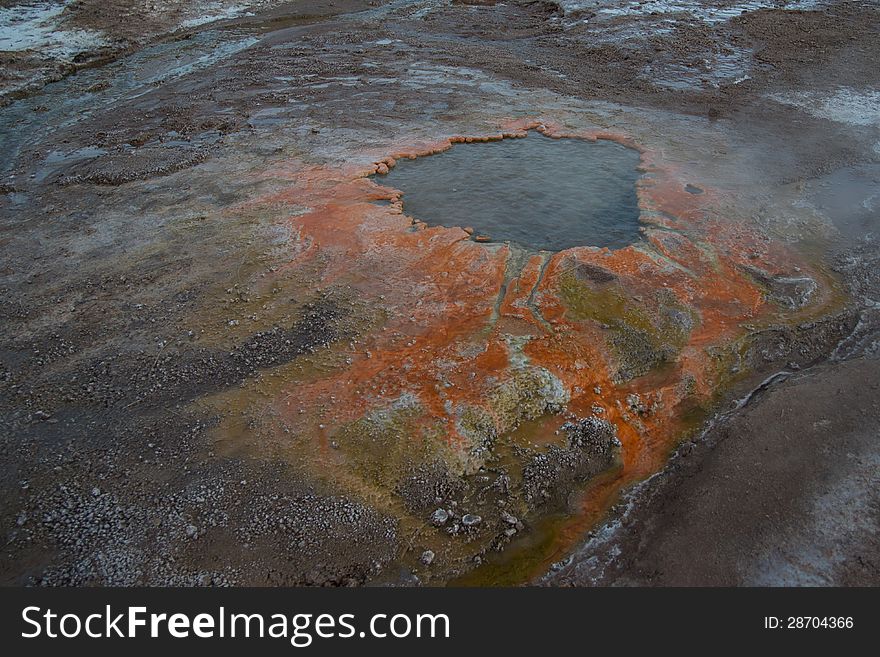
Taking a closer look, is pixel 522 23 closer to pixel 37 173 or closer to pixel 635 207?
pixel 635 207

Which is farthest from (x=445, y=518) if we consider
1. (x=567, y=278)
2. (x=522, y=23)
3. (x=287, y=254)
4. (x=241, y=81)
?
(x=522, y=23)

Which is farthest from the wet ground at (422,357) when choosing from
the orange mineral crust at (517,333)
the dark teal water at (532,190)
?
the dark teal water at (532,190)

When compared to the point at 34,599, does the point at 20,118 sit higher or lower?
higher

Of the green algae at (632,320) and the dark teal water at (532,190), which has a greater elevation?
the dark teal water at (532,190)

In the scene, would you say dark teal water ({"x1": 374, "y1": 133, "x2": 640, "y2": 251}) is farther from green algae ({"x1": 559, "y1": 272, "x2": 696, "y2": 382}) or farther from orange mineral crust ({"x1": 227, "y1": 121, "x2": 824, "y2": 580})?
green algae ({"x1": 559, "y1": 272, "x2": 696, "y2": 382})

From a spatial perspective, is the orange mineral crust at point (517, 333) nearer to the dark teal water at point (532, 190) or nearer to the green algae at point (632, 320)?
the green algae at point (632, 320)

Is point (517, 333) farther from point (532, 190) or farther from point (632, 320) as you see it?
point (532, 190)

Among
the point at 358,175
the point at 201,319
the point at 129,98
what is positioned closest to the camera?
the point at 201,319
